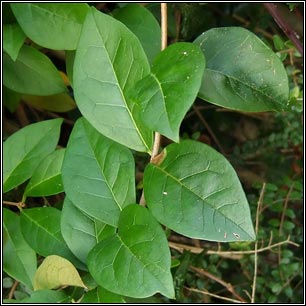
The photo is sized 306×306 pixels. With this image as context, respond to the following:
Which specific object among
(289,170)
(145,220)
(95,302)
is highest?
(145,220)

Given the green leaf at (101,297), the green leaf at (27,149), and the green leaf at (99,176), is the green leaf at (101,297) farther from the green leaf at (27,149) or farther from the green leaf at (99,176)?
the green leaf at (27,149)

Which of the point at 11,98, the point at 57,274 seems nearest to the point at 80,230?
the point at 57,274

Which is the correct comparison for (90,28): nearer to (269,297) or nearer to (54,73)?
(54,73)

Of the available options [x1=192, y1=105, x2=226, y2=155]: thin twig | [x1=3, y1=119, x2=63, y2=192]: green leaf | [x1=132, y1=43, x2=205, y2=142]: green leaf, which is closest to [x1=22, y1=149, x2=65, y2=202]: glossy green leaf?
[x1=3, y1=119, x2=63, y2=192]: green leaf

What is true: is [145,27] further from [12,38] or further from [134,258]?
[134,258]

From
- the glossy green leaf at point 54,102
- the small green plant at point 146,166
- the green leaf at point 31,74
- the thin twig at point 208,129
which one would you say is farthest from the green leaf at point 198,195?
the thin twig at point 208,129

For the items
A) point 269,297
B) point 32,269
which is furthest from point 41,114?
point 269,297
